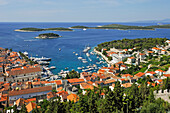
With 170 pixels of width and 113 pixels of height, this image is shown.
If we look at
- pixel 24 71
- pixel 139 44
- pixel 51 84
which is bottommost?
pixel 51 84

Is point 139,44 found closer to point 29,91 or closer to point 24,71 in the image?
point 24,71

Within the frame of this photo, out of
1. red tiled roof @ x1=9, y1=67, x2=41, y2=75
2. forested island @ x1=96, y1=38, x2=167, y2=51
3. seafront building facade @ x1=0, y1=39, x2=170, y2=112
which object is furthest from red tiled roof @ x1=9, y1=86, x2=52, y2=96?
forested island @ x1=96, y1=38, x2=167, y2=51

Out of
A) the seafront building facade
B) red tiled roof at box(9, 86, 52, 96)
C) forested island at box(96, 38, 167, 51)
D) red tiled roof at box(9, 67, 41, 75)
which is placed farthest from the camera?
forested island at box(96, 38, 167, 51)

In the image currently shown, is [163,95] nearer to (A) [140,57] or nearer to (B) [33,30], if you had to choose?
(A) [140,57]

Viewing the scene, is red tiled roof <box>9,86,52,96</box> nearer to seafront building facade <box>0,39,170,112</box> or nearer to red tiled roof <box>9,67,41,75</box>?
seafront building facade <box>0,39,170,112</box>

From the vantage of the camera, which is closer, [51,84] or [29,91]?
[29,91]

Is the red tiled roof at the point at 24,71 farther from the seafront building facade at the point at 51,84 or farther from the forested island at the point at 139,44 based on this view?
the forested island at the point at 139,44

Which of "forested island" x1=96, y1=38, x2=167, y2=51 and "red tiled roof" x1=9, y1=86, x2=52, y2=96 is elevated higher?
"forested island" x1=96, y1=38, x2=167, y2=51

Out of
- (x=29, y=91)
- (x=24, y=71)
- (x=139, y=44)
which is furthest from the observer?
(x=139, y=44)

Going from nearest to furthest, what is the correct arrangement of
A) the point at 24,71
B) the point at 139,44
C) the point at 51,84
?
1. the point at 51,84
2. the point at 24,71
3. the point at 139,44

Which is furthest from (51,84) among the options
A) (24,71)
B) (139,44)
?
(139,44)

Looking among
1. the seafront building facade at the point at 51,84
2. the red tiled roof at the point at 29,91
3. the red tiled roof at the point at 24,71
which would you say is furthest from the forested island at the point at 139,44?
the red tiled roof at the point at 29,91
